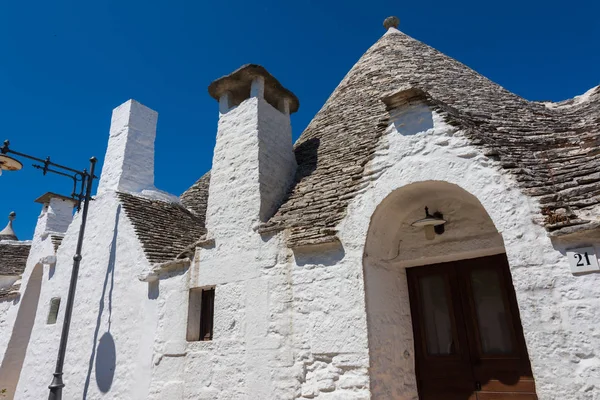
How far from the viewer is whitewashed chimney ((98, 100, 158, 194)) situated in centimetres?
843

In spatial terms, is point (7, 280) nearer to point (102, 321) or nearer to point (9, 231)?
point (9, 231)

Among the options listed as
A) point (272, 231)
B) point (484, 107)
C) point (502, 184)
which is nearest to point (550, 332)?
point (502, 184)

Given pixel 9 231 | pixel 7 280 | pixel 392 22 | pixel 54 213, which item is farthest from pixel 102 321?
pixel 9 231

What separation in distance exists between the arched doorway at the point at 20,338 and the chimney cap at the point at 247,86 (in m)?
6.72

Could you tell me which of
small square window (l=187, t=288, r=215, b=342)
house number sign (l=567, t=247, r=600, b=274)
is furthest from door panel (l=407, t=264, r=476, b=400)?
small square window (l=187, t=288, r=215, b=342)

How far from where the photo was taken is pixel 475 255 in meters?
4.77

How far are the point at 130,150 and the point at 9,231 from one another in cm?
1347

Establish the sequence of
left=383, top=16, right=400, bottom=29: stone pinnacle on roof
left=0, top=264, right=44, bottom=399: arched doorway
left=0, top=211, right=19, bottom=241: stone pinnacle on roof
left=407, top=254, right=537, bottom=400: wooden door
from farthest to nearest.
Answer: left=0, top=211, right=19, bottom=241: stone pinnacle on roof, left=383, top=16, right=400, bottom=29: stone pinnacle on roof, left=0, top=264, right=44, bottom=399: arched doorway, left=407, top=254, right=537, bottom=400: wooden door

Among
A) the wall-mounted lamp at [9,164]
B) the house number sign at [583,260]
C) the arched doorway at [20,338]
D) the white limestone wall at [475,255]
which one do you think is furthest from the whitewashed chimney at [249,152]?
the arched doorway at [20,338]

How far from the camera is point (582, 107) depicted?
5883 millimetres

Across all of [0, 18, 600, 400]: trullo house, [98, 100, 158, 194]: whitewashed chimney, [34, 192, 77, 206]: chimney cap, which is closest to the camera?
[0, 18, 600, 400]: trullo house

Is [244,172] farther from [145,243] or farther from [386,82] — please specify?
[386,82]

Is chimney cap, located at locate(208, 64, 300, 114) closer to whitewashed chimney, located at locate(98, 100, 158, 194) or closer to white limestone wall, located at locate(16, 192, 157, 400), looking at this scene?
whitewashed chimney, located at locate(98, 100, 158, 194)

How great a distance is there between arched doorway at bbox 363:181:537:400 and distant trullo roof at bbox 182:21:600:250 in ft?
2.29
